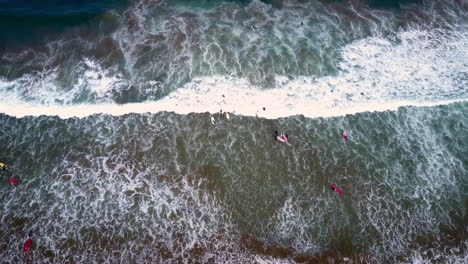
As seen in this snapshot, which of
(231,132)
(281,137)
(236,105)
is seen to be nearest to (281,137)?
(281,137)

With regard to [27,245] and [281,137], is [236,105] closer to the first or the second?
[281,137]

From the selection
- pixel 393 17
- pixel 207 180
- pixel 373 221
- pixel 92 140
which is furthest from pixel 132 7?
pixel 373 221

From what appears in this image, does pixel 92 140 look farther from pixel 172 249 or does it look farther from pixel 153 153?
pixel 172 249

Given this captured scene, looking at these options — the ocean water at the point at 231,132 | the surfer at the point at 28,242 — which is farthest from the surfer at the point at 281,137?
the surfer at the point at 28,242

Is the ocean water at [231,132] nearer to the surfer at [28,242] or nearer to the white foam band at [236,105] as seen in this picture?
the white foam band at [236,105]

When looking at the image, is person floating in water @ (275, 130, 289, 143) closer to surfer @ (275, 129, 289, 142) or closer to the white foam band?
surfer @ (275, 129, 289, 142)

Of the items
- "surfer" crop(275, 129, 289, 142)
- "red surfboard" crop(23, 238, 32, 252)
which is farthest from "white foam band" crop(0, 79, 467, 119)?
"red surfboard" crop(23, 238, 32, 252)

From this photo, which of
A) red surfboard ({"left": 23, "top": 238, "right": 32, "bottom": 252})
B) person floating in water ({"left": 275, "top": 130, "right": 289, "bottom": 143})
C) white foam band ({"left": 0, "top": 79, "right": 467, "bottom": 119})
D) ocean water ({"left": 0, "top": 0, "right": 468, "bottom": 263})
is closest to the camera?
red surfboard ({"left": 23, "top": 238, "right": 32, "bottom": 252})

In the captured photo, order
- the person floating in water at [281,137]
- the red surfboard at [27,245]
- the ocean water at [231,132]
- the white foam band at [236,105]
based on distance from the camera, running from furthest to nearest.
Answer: the white foam band at [236,105]
the person floating in water at [281,137]
the ocean water at [231,132]
the red surfboard at [27,245]
